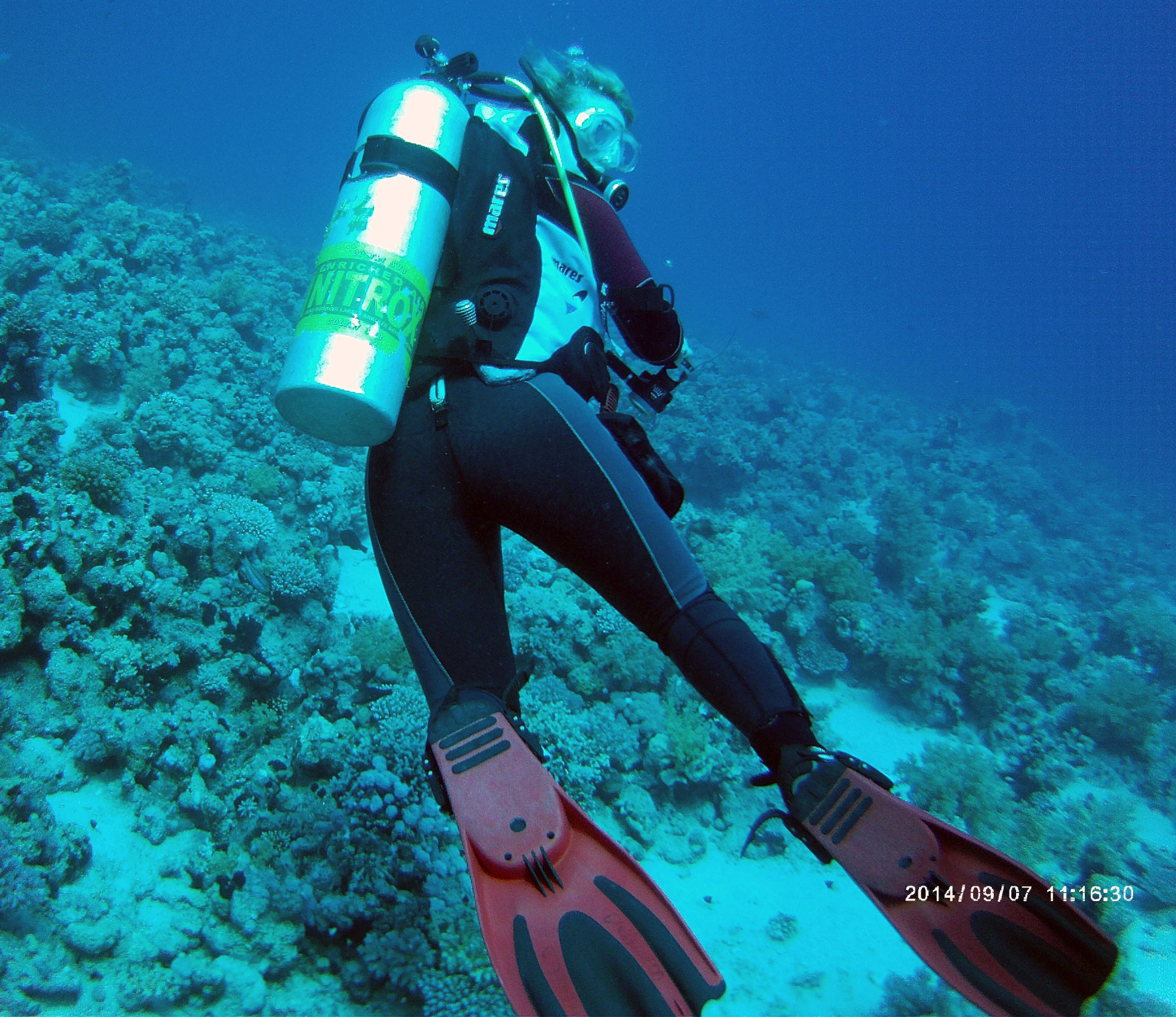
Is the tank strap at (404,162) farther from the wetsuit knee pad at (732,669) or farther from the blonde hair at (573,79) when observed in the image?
the wetsuit knee pad at (732,669)

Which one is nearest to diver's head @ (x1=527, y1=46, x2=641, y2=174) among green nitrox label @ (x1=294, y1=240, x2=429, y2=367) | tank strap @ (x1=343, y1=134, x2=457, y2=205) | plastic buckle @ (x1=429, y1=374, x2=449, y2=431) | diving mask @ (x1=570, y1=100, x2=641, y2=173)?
diving mask @ (x1=570, y1=100, x2=641, y2=173)

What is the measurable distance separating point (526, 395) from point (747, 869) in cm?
387

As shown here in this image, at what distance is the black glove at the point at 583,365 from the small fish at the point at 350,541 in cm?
422

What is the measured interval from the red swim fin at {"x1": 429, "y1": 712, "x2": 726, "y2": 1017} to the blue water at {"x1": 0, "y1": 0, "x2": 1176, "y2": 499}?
142 feet

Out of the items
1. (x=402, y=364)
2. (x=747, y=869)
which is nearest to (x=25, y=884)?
(x=402, y=364)

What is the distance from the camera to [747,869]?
4008mm

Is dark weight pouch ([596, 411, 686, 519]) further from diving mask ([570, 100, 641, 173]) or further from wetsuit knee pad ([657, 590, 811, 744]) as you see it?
diving mask ([570, 100, 641, 173])

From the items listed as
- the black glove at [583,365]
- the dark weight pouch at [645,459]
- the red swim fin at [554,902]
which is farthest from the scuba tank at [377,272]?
the red swim fin at [554,902]

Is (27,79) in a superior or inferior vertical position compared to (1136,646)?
superior

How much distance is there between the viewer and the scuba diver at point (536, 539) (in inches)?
59.8

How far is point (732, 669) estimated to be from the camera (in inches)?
70.1

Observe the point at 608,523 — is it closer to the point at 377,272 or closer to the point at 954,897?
the point at 377,272

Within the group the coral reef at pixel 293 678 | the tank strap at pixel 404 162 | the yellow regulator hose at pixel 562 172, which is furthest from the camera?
the coral reef at pixel 293 678

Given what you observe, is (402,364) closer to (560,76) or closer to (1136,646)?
(560,76)
